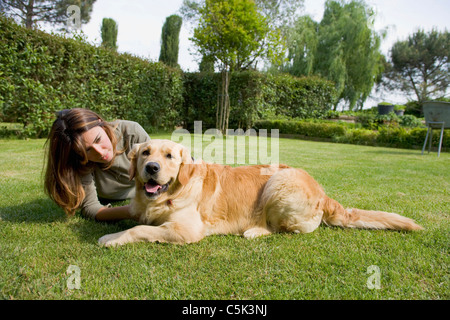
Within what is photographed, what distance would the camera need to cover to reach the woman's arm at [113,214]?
300 cm

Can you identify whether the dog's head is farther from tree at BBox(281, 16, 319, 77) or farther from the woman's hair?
tree at BBox(281, 16, 319, 77)

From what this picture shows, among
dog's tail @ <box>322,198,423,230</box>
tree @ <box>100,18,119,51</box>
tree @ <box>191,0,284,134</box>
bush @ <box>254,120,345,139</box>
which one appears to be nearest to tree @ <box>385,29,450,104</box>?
bush @ <box>254,120,345,139</box>

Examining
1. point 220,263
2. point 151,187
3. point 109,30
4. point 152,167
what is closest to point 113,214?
point 151,187

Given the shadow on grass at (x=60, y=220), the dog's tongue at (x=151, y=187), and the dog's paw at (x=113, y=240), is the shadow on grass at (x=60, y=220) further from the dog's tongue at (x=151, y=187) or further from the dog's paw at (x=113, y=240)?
the dog's tongue at (x=151, y=187)

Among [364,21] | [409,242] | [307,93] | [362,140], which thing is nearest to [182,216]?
[409,242]

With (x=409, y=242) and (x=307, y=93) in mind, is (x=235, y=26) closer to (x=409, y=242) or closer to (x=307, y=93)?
(x=307, y=93)

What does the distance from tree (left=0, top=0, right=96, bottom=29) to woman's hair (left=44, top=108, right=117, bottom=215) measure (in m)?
24.1

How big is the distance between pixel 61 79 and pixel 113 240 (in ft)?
29.0

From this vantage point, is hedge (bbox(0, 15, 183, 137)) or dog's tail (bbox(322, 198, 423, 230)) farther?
hedge (bbox(0, 15, 183, 137))

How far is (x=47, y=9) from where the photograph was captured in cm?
2336

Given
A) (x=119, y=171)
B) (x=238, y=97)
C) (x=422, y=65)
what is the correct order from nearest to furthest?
(x=119, y=171)
(x=238, y=97)
(x=422, y=65)

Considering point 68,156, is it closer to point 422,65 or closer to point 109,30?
point 109,30

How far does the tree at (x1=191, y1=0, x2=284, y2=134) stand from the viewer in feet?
38.0
